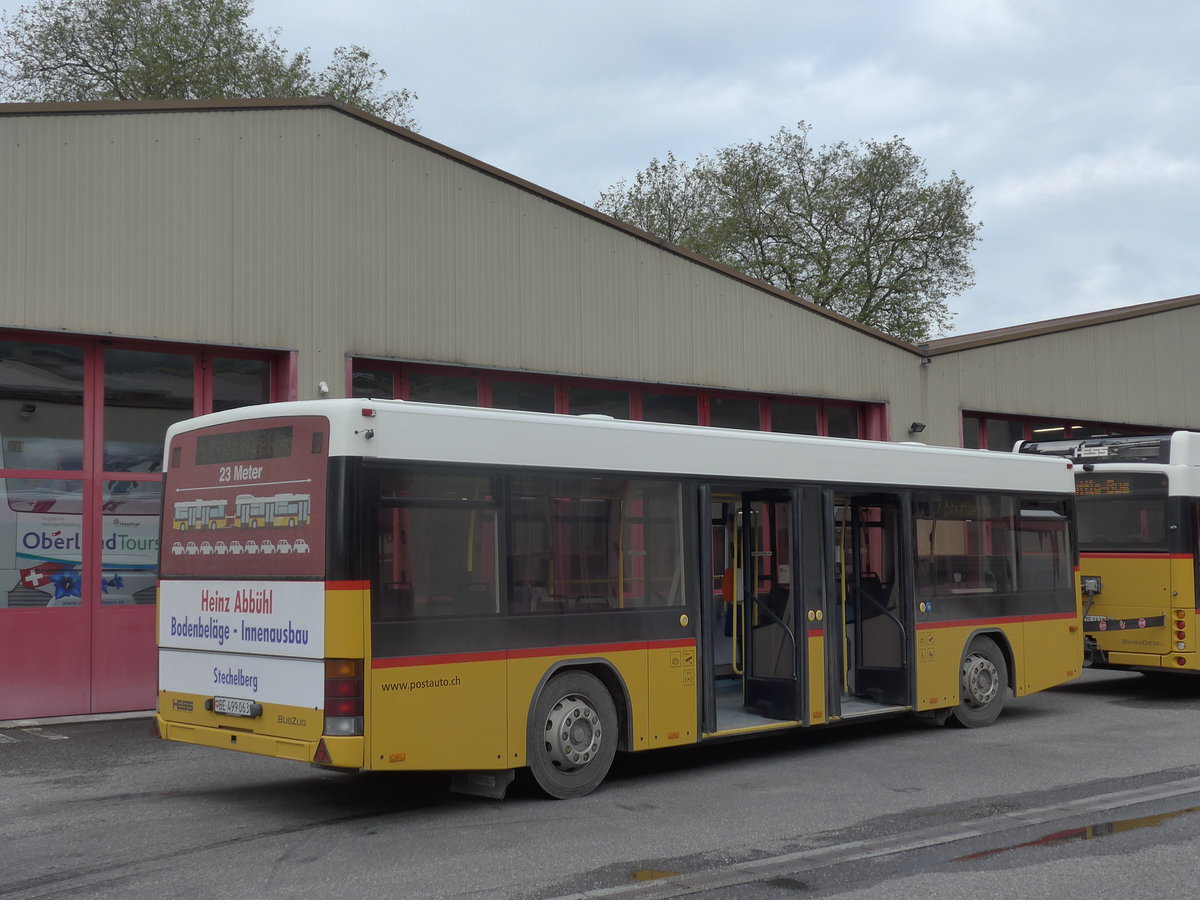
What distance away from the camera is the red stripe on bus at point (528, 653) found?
7902 millimetres

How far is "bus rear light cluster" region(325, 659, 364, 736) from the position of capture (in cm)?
764

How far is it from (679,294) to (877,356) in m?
4.35

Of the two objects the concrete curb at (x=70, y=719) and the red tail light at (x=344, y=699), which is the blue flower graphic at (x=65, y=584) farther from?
the red tail light at (x=344, y=699)

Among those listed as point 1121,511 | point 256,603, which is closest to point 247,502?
point 256,603

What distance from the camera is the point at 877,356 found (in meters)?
21.1

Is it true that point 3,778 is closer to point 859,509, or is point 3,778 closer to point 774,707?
point 774,707

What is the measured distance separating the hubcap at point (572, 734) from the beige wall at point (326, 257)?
6.88m

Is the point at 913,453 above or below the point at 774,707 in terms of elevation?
above

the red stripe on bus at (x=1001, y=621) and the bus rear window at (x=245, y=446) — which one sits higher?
the bus rear window at (x=245, y=446)

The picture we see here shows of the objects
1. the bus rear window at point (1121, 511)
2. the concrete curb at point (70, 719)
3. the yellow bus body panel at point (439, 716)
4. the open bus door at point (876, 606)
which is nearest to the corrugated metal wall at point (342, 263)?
the concrete curb at point (70, 719)

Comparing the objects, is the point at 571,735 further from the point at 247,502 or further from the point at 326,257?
the point at 326,257

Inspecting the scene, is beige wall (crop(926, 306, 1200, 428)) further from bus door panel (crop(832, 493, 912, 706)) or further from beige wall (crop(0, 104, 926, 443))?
bus door panel (crop(832, 493, 912, 706))

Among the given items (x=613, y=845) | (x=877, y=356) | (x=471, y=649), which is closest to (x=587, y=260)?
(x=877, y=356)

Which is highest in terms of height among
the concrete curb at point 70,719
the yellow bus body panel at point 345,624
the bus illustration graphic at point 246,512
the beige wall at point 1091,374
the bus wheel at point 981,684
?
the beige wall at point 1091,374
